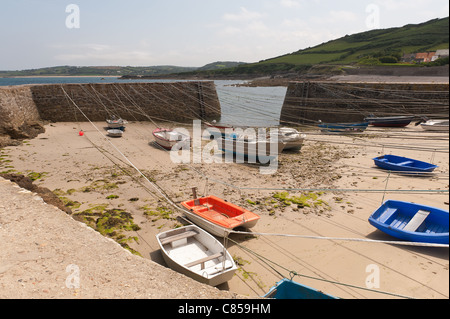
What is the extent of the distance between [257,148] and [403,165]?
8.04m

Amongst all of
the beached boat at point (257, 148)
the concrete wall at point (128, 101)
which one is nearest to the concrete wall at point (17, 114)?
the concrete wall at point (128, 101)

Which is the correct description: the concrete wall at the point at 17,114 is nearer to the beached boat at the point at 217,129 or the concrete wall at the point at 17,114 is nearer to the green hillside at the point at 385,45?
the beached boat at the point at 217,129

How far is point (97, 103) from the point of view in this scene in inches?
1060

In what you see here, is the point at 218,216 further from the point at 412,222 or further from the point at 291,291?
the point at 412,222

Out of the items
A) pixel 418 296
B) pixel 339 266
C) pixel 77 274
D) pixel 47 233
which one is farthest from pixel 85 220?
pixel 418 296

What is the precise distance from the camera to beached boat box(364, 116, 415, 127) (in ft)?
77.2

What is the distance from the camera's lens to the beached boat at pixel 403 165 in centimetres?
1328

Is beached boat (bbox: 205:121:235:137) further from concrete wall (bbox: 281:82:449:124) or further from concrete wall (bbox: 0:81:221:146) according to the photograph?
concrete wall (bbox: 0:81:221:146)

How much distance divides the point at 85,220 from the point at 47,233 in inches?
112

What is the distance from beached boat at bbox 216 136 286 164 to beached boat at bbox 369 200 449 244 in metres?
8.30

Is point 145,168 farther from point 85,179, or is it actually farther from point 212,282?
point 212,282

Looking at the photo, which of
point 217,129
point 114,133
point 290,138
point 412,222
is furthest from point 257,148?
point 114,133

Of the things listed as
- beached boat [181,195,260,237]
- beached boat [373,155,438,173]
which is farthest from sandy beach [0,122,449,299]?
beached boat [181,195,260,237]

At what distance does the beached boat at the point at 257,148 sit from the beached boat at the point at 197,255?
9.44m
